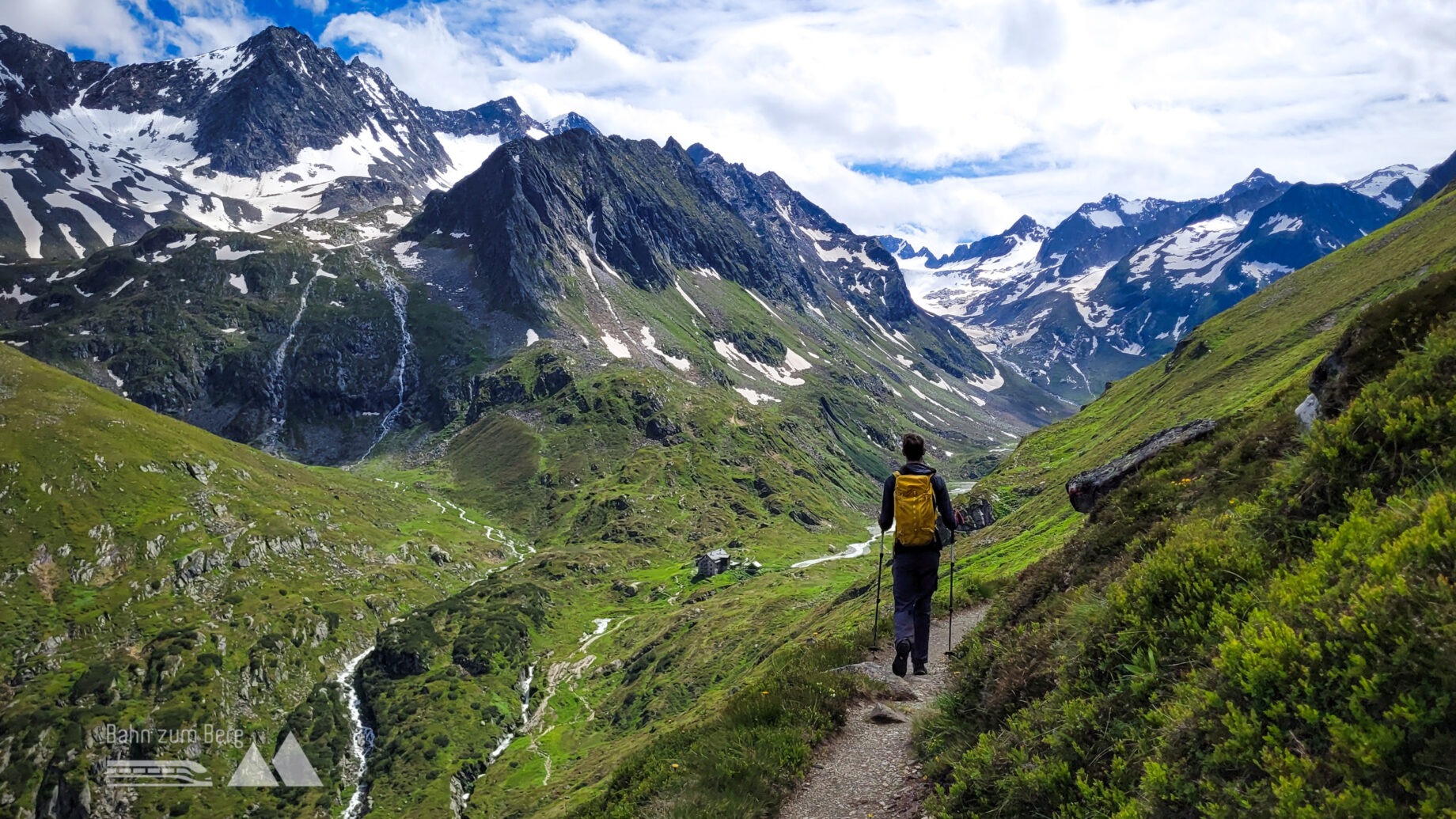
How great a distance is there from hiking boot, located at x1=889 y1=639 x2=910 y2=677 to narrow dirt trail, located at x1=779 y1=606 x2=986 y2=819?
0.70 meters

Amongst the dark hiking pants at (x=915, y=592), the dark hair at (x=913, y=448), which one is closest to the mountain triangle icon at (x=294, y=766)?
the dark hiking pants at (x=915, y=592)

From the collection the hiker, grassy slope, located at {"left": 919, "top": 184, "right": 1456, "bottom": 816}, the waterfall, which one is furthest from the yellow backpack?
the waterfall

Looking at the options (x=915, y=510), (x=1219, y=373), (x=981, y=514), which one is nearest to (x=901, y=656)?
(x=915, y=510)

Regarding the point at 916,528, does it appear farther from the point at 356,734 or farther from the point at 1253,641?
the point at 356,734

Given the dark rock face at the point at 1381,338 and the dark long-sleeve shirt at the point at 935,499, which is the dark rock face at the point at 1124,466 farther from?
the dark rock face at the point at 1381,338

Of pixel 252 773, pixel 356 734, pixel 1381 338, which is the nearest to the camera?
pixel 1381 338

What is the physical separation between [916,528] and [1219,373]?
11709 centimetres

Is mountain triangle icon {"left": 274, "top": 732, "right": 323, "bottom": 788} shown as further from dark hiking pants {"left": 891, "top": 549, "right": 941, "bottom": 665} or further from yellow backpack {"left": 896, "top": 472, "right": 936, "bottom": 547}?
yellow backpack {"left": 896, "top": 472, "right": 936, "bottom": 547}

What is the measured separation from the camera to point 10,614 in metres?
134

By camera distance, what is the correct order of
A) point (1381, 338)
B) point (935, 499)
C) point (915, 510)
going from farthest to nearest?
point (935, 499)
point (915, 510)
point (1381, 338)

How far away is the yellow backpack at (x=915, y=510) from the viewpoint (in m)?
14.7

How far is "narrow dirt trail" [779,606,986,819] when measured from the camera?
11.5m

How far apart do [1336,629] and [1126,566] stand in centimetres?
646

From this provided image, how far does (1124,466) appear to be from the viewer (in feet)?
67.7
